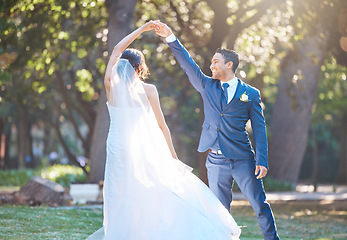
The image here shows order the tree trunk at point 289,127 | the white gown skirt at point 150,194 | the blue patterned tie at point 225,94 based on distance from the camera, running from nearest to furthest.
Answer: the white gown skirt at point 150,194 → the blue patterned tie at point 225,94 → the tree trunk at point 289,127

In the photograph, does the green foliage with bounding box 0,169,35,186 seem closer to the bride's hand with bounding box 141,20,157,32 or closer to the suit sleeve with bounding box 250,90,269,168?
the bride's hand with bounding box 141,20,157,32

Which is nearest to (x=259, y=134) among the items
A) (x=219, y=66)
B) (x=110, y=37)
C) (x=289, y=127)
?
(x=219, y=66)

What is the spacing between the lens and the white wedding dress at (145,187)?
19.0ft

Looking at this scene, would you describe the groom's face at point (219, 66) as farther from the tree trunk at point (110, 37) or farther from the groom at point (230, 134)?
the tree trunk at point (110, 37)

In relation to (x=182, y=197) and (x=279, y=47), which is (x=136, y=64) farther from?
(x=279, y=47)

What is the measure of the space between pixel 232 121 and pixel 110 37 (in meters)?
7.52

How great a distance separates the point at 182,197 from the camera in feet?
19.4

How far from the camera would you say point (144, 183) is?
231 inches

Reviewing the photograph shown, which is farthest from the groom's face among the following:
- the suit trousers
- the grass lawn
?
the grass lawn

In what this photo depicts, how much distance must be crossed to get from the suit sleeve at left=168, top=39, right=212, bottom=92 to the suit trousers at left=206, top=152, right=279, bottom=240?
796mm

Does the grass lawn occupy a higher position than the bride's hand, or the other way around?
the bride's hand

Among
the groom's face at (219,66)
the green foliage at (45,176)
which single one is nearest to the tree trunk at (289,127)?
the green foliage at (45,176)

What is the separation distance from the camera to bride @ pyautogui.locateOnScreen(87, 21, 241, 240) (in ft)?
19.0

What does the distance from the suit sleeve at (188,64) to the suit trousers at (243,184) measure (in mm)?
796
